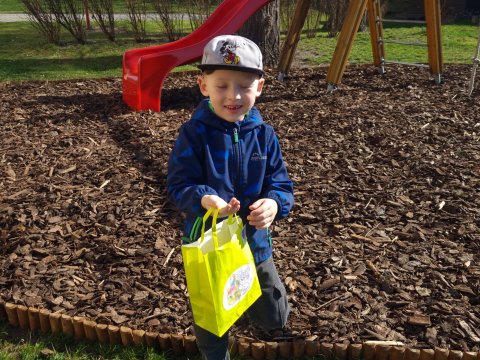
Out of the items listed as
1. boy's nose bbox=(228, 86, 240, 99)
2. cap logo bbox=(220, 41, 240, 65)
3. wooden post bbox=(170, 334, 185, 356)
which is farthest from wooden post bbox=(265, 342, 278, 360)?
cap logo bbox=(220, 41, 240, 65)

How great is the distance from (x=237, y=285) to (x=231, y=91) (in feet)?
2.51

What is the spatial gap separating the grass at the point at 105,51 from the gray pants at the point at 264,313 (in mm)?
7270

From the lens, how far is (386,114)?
602 centimetres

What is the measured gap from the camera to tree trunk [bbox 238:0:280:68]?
367 inches

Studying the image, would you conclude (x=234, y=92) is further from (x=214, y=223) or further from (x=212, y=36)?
(x=212, y=36)

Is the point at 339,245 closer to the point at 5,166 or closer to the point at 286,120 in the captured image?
the point at 286,120

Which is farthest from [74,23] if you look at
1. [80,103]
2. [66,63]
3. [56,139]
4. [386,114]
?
[386,114]

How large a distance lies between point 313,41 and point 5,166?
941cm

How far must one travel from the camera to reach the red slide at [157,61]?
21.5 feet

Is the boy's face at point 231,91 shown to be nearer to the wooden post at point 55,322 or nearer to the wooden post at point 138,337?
the wooden post at point 138,337

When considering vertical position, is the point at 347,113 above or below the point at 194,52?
below

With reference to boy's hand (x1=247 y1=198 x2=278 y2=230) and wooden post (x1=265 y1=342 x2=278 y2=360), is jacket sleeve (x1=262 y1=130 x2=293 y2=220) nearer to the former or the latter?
boy's hand (x1=247 y1=198 x2=278 y2=230)

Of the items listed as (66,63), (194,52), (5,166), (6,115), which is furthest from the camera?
(66,63)

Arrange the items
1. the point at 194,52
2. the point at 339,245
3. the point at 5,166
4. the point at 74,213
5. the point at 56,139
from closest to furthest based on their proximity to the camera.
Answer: the point at 339,245
the point at 74,213
the point at 5,166
the point at 56,139
the point at 194,52
